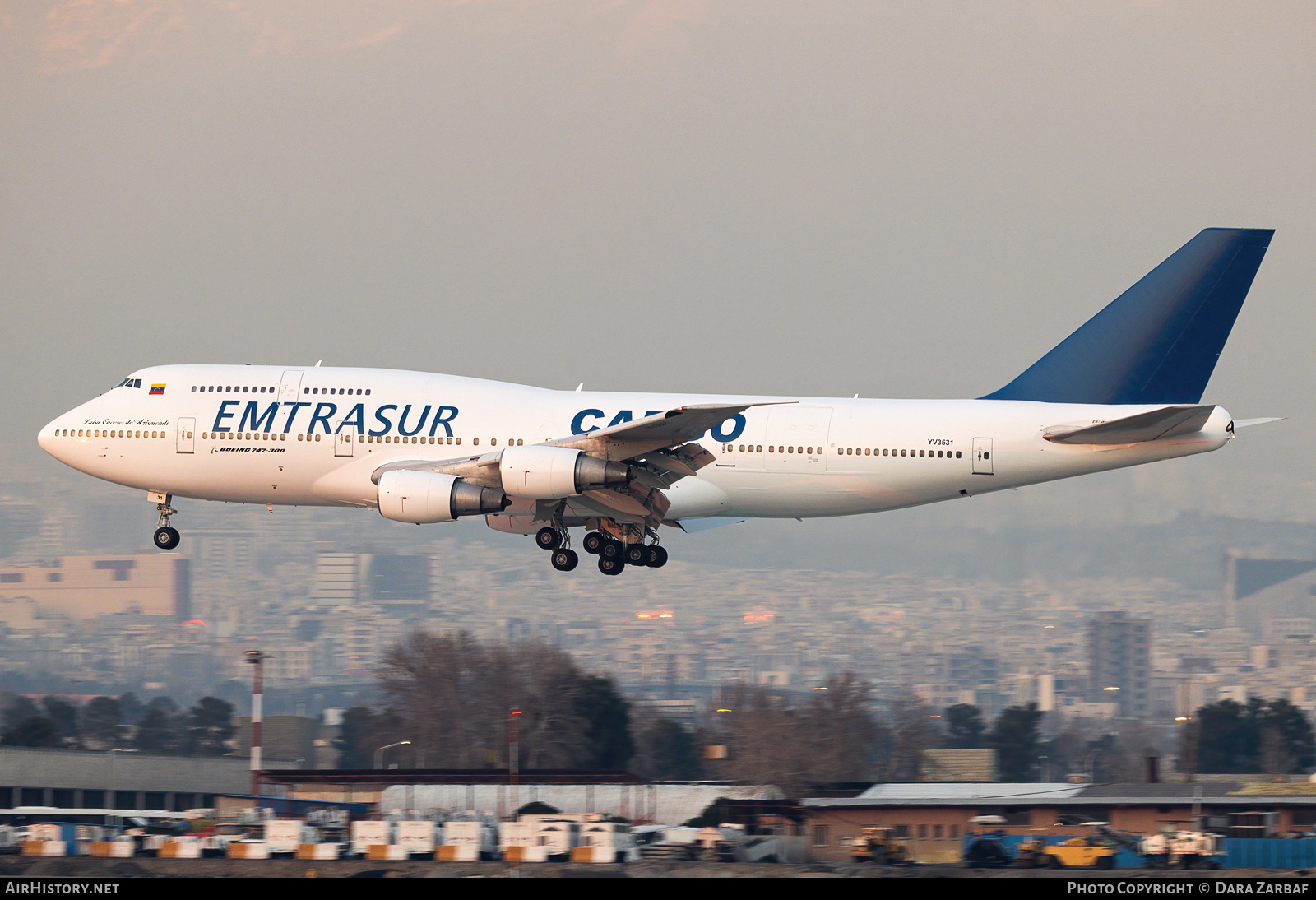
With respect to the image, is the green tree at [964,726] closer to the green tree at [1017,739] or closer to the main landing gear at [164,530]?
the green tree at [1017,739]

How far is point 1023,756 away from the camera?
66.6m

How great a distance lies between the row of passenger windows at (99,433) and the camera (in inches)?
1400

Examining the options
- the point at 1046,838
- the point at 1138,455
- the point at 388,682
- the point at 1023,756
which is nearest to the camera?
the point at 1138,455

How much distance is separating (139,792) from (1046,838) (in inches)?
1309

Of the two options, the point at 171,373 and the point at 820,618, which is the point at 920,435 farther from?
the point at 820,618

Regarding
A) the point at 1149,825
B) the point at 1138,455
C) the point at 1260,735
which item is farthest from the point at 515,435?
the point at 1260,735

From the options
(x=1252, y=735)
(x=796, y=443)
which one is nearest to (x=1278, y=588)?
(x=1252, y=735)

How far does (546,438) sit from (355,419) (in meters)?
4.58

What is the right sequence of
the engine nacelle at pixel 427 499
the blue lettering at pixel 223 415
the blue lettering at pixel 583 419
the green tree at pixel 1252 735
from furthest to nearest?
the green tree at pixel 1252 735
the blue lettering at pixel 223 415
the blue lettering at pixel 583 419
the engine nacelle at pixel 427 499

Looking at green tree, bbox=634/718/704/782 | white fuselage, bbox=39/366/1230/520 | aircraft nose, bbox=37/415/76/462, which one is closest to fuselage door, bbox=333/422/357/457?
white fuselage, bbox=39/366/1230/520

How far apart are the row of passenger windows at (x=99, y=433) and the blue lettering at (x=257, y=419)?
2.05m

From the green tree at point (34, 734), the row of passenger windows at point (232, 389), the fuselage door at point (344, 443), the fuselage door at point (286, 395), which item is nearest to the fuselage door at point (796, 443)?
the fuselage door at point (344, 443)

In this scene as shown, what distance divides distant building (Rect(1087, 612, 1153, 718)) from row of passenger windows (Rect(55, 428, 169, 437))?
4172 cm

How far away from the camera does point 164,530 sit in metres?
37.8
